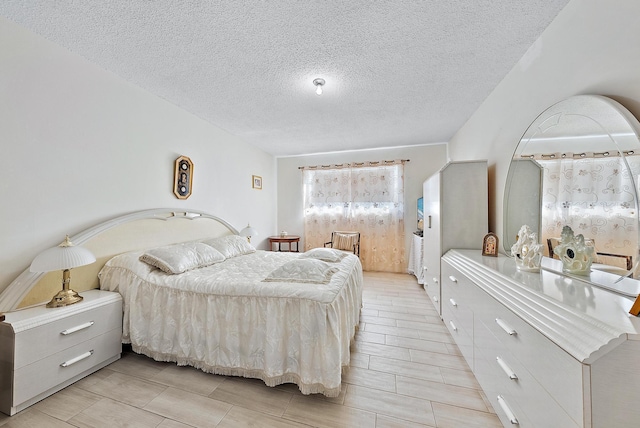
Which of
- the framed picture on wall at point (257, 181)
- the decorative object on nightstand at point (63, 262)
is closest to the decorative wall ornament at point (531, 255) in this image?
the decorative object on nightstand at point (63, 262)

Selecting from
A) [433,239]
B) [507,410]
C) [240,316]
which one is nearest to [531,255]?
[507,410]

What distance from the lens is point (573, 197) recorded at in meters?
1.42

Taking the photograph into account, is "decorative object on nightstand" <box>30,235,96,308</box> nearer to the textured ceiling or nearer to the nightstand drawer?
the nightstand drawer

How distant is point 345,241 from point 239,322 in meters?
3.15

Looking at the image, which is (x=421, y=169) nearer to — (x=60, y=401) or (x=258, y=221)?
(x=258, y=221)

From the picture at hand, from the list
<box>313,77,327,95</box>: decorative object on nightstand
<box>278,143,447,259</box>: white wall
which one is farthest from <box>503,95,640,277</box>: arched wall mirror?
<box>278,143,447,259</box>: white wall

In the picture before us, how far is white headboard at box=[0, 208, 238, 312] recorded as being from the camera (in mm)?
1699

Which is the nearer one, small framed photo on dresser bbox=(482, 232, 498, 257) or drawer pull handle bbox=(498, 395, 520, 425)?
drawer pull handle bbox=(498, 395, 520, 425)

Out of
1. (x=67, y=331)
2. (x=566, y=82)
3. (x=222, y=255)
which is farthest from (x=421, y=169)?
(x=67, y=331)

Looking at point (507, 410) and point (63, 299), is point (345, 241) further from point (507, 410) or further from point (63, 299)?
point (63, 299)

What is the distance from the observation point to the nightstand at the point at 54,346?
4.73 feet

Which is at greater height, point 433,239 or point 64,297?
point 433,239

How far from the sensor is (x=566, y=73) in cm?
154

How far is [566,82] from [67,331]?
380cm
